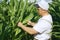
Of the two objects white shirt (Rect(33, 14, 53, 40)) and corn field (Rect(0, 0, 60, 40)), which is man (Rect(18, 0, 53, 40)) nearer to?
white shirt (Rect(33, 14, 53, 40))

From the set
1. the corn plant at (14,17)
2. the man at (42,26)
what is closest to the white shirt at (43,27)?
the man at (42,26)

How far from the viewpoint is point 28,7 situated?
6.51 m

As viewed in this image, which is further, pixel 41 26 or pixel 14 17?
pixel 14 17

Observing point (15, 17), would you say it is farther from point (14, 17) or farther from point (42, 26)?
point (42, 26)

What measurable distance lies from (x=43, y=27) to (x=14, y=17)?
55.8 inches

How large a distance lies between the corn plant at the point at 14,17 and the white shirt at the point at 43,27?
96cm

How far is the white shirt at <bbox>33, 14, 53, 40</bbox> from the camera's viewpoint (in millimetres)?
5031

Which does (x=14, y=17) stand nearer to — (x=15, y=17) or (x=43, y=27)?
(x=15, y=17)

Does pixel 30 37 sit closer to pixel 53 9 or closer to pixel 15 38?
pixel 15 38

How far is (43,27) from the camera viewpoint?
5.04 meters

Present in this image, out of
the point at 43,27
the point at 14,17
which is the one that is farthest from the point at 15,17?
the point at 43,27

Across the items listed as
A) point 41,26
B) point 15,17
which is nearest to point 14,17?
point 15,17

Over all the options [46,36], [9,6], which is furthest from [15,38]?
[46,36]

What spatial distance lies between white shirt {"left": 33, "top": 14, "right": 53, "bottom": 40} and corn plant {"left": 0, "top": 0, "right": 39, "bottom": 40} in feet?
3.15
